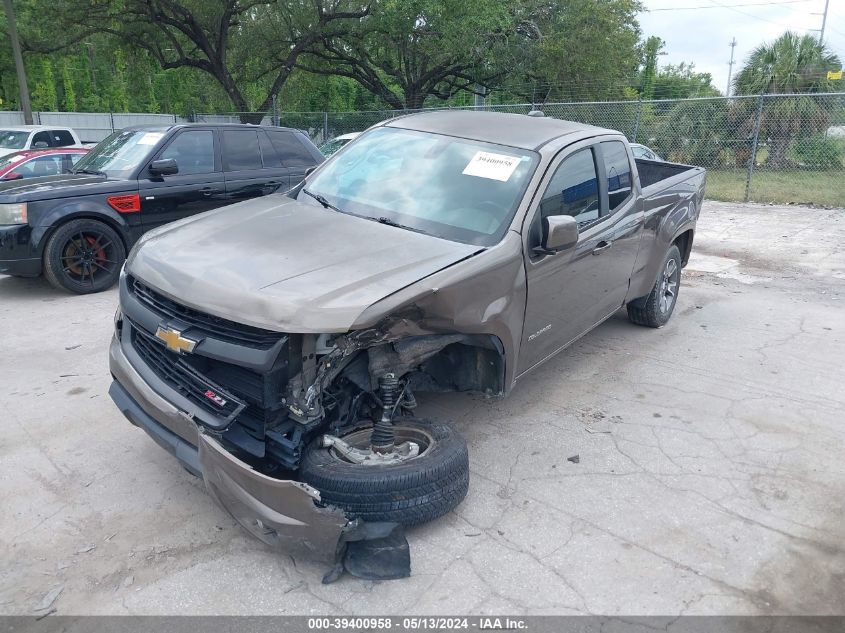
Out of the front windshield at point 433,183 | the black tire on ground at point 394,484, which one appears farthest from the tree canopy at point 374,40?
the black tire on ground at point 394,484

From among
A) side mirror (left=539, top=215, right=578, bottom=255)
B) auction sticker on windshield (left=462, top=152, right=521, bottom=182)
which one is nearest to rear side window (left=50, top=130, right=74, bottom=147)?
auction sticker on windshield (left=462, top=152, right=521, bottom=182)

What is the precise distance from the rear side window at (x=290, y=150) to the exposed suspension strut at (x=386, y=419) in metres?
6.09

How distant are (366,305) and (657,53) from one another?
4997cm

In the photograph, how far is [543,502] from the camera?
11.7 ft

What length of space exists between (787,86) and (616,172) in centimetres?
2082

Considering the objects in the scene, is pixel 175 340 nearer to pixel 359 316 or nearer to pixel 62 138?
pixel 359 316

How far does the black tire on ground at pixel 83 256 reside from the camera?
703 cm

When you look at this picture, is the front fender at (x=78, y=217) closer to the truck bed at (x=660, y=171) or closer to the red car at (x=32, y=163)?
the red car at (x=32, y=163)

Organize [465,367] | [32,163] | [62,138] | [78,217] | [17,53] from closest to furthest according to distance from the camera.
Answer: [465,367]
[78,217]
[32,163]
[62,138]
[17,53]

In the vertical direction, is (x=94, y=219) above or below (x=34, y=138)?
below

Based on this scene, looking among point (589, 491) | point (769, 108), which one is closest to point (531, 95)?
point (769, 108)

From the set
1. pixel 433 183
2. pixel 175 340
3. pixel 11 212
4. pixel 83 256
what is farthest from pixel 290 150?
pixel 175 340

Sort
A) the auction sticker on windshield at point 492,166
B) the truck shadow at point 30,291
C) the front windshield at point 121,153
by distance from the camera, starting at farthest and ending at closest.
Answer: the front windshield at point 121,153
the truck shadow at point 30,291
the auction sticker on windshield at point 492,166

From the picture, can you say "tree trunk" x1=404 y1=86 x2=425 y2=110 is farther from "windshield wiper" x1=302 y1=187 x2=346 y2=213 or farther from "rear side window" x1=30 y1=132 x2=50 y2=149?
"windshield wiper" x1=302 y1=187 x2=346 y2=213
